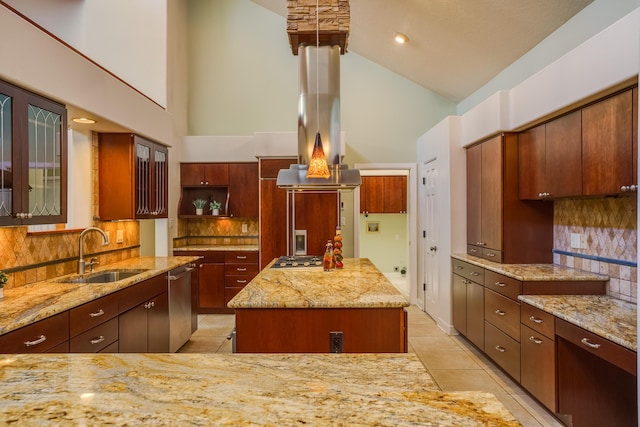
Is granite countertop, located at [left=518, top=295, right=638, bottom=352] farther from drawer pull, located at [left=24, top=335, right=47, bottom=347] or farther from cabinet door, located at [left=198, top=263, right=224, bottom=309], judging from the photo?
cabinet door, located at [left=198, top=263, right=224, bottom=309]

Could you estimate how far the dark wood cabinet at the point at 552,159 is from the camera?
2680 mm

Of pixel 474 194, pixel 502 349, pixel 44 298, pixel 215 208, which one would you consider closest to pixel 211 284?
pixel 215 208

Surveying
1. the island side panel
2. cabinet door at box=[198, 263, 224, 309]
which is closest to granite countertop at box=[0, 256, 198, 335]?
the island side panel

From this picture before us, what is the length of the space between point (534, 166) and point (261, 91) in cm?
410

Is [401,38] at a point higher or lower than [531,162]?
higher

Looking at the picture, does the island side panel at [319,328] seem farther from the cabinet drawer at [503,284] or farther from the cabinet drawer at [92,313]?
the cabinet drawer at [503,284]

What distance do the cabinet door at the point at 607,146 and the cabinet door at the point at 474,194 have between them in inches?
53.4

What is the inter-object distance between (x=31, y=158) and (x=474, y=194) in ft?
12.5

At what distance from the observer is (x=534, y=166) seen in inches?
128

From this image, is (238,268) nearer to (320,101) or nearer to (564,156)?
(320,101)

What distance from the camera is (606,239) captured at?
2762 millimetres

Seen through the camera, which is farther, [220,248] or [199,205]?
[199,205]

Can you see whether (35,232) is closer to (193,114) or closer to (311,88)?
(311,88)

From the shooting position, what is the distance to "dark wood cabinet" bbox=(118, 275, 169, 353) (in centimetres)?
270
